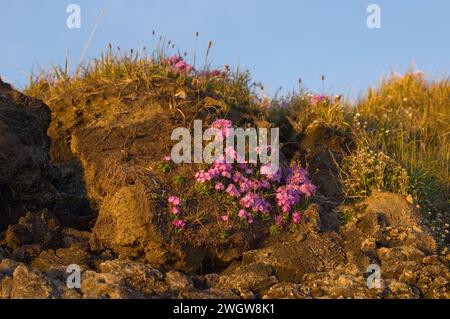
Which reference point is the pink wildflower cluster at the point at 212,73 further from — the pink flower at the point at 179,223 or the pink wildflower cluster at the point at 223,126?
the pink flower at the point at 179,223

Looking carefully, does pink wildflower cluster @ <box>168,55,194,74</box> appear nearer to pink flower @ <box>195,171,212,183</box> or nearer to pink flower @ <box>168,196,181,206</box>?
pink flower @ <box>195,171,212,183</box>

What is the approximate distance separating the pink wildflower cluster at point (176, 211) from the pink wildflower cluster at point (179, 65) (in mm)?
2965

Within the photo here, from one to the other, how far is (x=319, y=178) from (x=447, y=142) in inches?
162

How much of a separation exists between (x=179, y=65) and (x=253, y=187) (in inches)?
117

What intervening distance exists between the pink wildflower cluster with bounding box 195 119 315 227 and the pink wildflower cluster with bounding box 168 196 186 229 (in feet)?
1.08

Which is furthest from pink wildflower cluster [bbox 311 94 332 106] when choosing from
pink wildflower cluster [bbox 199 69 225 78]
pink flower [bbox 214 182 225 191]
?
pink flower [bbox 214 182 225 191]

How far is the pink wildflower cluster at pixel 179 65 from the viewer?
9.33 meters

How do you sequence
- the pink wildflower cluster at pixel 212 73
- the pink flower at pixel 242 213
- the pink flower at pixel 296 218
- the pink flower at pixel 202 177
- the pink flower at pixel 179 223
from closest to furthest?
the pink flower at pixel 179 223, the pink flower at pixel 242 213, the pink flower at pixel 202 177, the pink flower at pixel 296 218, the pink wildflower cluster at pixel 212 73

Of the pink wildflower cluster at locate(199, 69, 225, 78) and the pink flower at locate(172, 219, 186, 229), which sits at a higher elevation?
the pink wildflower cluster at locate(199, 69, 225, 78)

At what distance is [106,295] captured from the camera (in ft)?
17.9

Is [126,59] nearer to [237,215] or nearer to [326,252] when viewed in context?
[237,215]

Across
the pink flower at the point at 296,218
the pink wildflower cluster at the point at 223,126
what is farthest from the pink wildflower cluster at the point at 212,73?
the pink flower at the point at 296,218

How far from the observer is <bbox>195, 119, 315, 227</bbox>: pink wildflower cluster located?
679 centimetres
